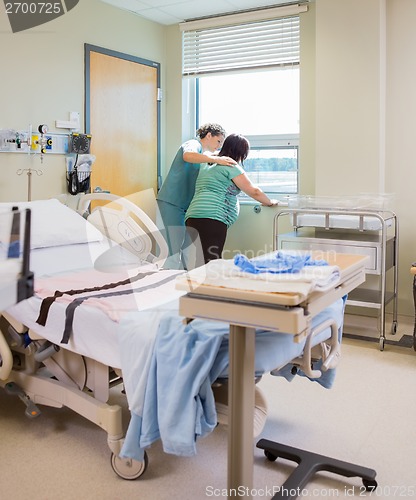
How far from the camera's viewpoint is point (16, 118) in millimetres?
3600

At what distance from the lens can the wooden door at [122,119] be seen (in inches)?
164

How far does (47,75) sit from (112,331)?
2345 mm

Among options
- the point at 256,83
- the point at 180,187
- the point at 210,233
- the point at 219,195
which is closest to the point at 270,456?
the point at 210,233

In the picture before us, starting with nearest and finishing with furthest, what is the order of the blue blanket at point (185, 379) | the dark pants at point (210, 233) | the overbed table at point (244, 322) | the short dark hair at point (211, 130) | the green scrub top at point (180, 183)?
the overbed table at point (244, 322)
the blue blanket at point (185, 379)
the dark pants at point (210, 233)
the short dark hair at point (211, 130)
the green scrub top at point (180, 183)

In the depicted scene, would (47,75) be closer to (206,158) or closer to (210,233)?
(206,158)

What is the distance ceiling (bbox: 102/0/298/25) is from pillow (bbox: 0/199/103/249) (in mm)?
1870

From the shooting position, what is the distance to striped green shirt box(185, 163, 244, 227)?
147 inches

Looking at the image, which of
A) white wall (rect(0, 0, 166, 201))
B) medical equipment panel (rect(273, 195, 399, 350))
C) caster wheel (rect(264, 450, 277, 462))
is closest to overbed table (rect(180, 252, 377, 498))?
caster wheel (rect(264, 450, 277, 462))

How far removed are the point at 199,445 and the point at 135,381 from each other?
58cm

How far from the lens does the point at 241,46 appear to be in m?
4.51

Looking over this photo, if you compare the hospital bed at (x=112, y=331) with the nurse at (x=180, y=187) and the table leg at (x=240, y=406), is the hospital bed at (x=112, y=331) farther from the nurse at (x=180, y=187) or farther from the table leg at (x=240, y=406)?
the nurse at (x=180, y=187)

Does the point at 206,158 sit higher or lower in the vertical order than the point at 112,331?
higher

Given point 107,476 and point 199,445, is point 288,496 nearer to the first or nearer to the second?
point 199,445

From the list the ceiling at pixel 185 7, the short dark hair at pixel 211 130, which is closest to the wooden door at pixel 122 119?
the ceiling at pixel 185 7
